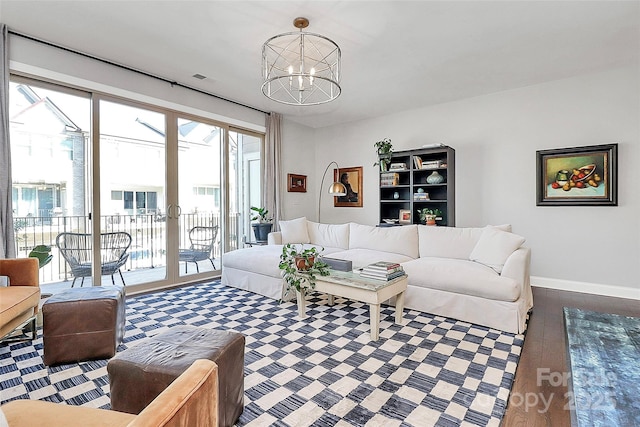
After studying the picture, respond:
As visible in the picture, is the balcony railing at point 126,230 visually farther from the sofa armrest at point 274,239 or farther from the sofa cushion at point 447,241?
the sofa cushion at point 447,241

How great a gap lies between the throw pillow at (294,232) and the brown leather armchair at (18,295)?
2757 mm

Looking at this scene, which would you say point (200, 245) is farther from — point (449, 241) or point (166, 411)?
point (166, 411)

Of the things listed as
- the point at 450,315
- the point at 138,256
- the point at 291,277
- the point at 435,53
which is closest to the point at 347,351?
the point at 291,277

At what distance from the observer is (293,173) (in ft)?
19.3

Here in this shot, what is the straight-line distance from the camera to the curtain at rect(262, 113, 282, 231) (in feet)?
17.3

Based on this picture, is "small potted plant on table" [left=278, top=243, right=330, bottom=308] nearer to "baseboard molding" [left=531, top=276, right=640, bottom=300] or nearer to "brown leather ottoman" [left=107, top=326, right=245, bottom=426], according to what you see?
"brown leather ottoman" [left=107, top=326, right=245, bottom=426]

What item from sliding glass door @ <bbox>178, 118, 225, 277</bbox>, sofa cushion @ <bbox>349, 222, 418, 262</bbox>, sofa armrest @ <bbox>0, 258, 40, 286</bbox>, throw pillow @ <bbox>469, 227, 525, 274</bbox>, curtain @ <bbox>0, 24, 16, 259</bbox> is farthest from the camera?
sliding glass door @ <bbox>178, 118, 225, 277</bbox>

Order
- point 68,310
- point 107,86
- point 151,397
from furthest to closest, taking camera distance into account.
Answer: point 107,86 → point 68,310 → point 151,397

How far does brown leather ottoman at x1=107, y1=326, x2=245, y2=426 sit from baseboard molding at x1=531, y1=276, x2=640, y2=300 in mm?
4144

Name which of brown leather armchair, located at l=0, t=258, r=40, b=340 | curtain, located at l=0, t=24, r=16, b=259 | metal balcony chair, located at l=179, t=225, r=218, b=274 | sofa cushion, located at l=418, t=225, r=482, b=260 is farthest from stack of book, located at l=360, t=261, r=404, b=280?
curtain, located at l=0, t=24, r=16, b=259

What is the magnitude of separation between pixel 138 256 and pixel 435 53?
444cm

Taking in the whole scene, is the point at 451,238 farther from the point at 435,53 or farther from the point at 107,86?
the point at 107,86

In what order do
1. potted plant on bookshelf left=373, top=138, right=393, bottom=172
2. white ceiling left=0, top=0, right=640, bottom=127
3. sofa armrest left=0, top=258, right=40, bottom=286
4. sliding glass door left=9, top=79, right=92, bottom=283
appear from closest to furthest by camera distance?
sofa armrest left=0, top=258, right=40, bottom=286
white ceiling left=0, top=0, right=640, bottom=127
sliding glass door left=9, top=79, right=92, bottom=283
potted plant on bookshelf left=373, top=138, right=393, bottom=172

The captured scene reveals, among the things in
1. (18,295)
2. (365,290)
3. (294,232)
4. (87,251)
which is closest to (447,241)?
(365,290)
